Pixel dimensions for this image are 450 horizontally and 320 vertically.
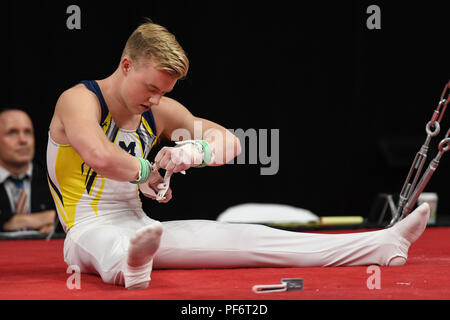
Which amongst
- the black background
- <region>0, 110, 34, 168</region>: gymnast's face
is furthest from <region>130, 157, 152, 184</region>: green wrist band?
the black background

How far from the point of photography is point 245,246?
245cm

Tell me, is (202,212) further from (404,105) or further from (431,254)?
(431,254)

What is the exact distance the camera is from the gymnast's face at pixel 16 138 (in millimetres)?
4133

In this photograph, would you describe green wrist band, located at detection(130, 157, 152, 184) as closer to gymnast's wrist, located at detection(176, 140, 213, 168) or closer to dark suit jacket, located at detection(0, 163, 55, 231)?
gymnast's wrist, located at detection(176, 140, 213, 168)

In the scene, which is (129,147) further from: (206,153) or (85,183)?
(206,153)

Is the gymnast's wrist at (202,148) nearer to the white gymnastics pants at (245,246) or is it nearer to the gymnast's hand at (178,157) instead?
the gymnast's hand at (178,157)

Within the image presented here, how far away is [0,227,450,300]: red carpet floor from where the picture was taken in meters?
1.92

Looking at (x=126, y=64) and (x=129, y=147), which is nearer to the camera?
(x=126, y=64)

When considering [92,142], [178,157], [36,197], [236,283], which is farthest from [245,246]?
[36,197]

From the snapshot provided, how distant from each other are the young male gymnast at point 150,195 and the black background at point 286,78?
80.4 inches

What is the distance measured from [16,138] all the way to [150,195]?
1.96 meters

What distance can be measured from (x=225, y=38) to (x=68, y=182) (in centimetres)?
255

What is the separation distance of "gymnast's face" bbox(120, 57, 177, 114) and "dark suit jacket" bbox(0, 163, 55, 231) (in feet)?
5.94
